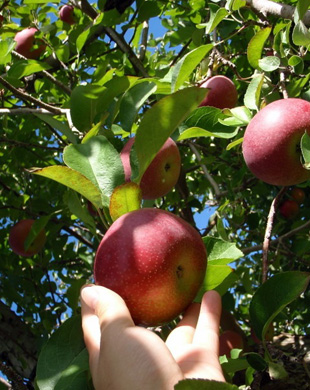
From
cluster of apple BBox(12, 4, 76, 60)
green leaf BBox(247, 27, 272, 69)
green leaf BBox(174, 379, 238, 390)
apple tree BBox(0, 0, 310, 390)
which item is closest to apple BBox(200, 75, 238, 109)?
apple tree BBox(0, 0, 310, 390)

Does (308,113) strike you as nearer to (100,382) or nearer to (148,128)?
(148,128)

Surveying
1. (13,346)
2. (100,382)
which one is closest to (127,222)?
(100,382)

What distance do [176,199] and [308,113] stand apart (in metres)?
1.29

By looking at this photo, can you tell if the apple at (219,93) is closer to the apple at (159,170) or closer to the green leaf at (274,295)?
the apple at (159,170)

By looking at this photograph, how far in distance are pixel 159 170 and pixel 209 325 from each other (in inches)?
18.9

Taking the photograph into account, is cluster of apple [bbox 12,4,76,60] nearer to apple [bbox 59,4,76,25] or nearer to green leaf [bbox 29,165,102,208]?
apple [bbox 59,4,76,25]

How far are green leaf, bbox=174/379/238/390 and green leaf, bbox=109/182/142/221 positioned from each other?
1.42 ft

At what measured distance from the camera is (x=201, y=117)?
1.21 metres

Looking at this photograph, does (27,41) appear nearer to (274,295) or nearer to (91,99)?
(91,99)

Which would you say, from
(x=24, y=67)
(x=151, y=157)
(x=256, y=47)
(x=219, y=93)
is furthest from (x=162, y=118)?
(x=24, y=67)

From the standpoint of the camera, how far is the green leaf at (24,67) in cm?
160

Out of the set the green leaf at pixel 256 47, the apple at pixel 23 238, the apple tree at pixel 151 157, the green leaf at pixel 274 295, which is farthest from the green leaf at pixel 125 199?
the apple at pixel 23 238

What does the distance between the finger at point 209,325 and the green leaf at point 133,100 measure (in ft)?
1.75

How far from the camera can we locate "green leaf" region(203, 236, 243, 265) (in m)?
0.90
